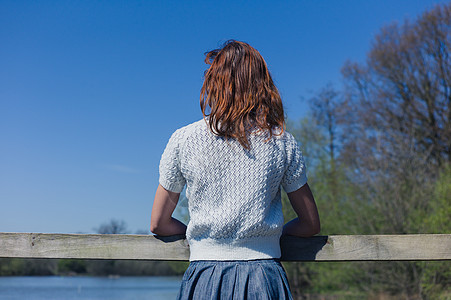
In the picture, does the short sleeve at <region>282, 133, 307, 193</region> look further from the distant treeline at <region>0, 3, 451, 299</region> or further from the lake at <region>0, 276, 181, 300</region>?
the lake at <region>0, 276, 181, 300</region>

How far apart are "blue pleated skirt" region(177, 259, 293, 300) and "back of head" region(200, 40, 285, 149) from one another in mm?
400

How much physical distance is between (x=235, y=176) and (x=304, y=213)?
348mm

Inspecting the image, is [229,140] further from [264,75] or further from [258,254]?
[258,254]

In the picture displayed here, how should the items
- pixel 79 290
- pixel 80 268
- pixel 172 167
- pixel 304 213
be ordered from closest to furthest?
pixel 172 167 → pixel 304 213 → pixel 79 290 → pixel 80 268

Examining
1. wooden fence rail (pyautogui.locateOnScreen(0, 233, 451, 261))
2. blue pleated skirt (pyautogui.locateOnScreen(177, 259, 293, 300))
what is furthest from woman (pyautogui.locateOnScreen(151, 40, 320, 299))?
wooden fence rail (pyautogui.locateOnScreen(0, 233, 451, 261))

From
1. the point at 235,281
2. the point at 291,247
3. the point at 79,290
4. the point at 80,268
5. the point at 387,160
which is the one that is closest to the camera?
the point at 235,281

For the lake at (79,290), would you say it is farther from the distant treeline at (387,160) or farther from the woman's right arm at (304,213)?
the woman's right arm at (304,213)

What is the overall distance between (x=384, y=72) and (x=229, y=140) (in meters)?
18.0

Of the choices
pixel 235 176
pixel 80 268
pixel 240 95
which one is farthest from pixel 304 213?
pixel 80 268

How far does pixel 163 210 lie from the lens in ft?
5.60

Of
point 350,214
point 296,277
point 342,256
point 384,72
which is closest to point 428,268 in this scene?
point 350,214

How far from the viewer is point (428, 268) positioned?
1171 cm

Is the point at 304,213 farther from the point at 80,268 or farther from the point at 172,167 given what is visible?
the point at 80,268

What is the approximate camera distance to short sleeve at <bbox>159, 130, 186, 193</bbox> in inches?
64.1
